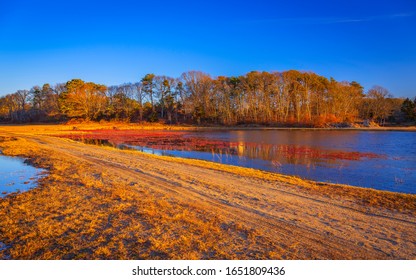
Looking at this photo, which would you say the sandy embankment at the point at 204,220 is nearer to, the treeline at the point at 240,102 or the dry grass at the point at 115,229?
the dry grass at the point at 115,229

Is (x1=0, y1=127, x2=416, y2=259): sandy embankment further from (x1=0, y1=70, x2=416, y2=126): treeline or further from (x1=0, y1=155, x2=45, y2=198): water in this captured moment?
(x1=0, y1=70, x2=416, y2=126): treeline

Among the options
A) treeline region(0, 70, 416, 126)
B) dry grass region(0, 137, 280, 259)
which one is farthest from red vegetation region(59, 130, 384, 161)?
treeline region(0, 70, 416, 126)

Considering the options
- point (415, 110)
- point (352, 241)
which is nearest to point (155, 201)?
point (352, 241)

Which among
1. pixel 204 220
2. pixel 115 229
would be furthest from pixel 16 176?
pixel 204 220

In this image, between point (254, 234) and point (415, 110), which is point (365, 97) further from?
point (254, 234)

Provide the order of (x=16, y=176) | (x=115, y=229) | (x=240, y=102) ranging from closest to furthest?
1. (x=115, y=229)
2. (x=16, y=176)
3. (x=240, y=102)

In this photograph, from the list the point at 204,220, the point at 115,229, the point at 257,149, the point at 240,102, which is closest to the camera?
the point at 115,229

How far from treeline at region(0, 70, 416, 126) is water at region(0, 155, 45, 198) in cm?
6834

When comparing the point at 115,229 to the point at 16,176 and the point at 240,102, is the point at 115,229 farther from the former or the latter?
the point at 240,102

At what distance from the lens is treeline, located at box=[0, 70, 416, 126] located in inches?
3204

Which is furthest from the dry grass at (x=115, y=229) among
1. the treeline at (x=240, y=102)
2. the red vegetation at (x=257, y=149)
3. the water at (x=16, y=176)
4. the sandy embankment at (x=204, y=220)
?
the treeline at (x=240, y=102)

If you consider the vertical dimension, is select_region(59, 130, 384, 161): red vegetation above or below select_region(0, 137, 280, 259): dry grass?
below

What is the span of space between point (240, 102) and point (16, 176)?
77096 millimetres

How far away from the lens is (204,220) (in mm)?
7227
